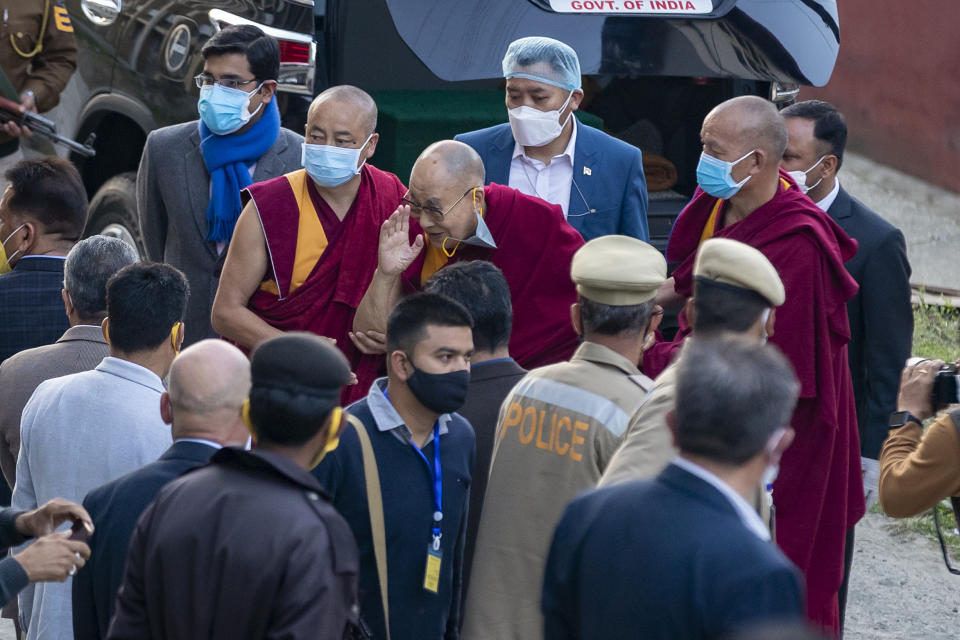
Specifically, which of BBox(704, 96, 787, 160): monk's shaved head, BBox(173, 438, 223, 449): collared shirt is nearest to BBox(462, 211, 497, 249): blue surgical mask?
BBox(704, 96, 787, 160): monk's shaved head

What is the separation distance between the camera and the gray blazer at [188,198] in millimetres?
4852

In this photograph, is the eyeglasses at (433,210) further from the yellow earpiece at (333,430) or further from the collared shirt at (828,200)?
the yellow earpiece at (333,430)

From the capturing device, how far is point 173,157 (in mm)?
4902

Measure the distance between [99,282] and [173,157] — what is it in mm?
1268

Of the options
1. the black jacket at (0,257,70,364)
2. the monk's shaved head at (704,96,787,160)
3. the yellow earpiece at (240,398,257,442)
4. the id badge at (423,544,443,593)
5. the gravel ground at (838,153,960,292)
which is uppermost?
the monk's shaved head at (704,96,787,160)

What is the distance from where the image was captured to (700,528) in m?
2.10

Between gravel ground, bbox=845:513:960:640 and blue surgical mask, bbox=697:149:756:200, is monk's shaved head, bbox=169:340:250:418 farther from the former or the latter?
gravel ground, bbox=845:513:960:640

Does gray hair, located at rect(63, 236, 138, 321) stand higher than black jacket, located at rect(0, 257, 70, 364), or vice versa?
gray hair, located at rect(63, 236, 138, 321)

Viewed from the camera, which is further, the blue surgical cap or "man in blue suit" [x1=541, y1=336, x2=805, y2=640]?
the blue surgical cap

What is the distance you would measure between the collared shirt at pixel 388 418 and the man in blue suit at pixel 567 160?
174 cm

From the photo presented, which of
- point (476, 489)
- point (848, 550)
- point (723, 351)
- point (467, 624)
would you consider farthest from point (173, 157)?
point (723, 351)

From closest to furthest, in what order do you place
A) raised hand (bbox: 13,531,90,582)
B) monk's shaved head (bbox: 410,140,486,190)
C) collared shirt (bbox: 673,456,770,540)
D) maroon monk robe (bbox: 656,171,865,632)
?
collared shirt (bbox: 673,456,770,540) → raised hand (bbox: 13,531,90,582) → maroon monk robe (bbox: 656,171,865,632) → monk's shaved head (bbox: 410,140,486,190)

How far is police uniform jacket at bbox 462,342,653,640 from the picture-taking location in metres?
2.97

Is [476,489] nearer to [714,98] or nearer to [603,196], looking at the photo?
[603,196]
